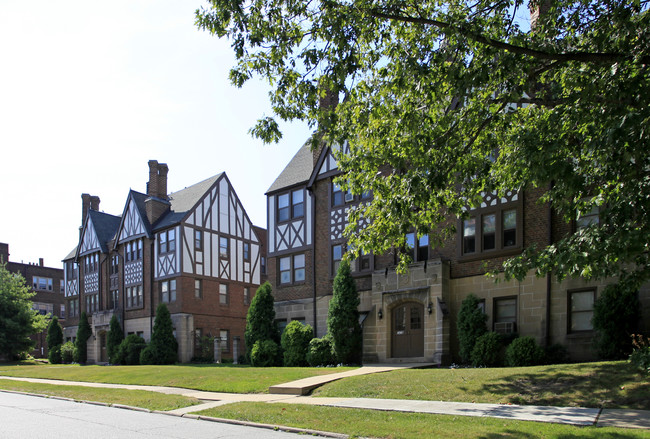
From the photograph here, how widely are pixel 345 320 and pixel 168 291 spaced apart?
762 inches

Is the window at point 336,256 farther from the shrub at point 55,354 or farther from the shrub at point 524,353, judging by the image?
the shrub at point 55,354

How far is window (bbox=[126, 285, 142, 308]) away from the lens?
41.4 m

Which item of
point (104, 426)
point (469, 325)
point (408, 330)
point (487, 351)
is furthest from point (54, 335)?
point (104, 426)

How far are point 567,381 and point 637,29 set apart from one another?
7.71m

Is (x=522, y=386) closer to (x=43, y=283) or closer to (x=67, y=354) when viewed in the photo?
(x=67, y=354)

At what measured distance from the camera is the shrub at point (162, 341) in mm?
35406

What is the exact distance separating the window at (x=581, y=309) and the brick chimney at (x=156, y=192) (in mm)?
30951

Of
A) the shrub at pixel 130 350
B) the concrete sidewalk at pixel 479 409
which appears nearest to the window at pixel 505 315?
the concrete sidewalk at pixel 479 409

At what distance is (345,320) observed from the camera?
24047mm

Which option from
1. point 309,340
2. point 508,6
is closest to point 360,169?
point 508,6

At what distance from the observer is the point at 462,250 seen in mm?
21984

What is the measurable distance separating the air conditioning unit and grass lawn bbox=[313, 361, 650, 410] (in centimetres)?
470

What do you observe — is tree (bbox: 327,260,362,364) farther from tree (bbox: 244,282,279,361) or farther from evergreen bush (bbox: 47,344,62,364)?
evergreen bush (bbox: 47,344,62,364)

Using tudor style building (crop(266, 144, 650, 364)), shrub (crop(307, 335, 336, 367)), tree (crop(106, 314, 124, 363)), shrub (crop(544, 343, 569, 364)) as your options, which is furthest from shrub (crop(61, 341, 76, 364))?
shrub (crop(544, 343, 569, 364))
